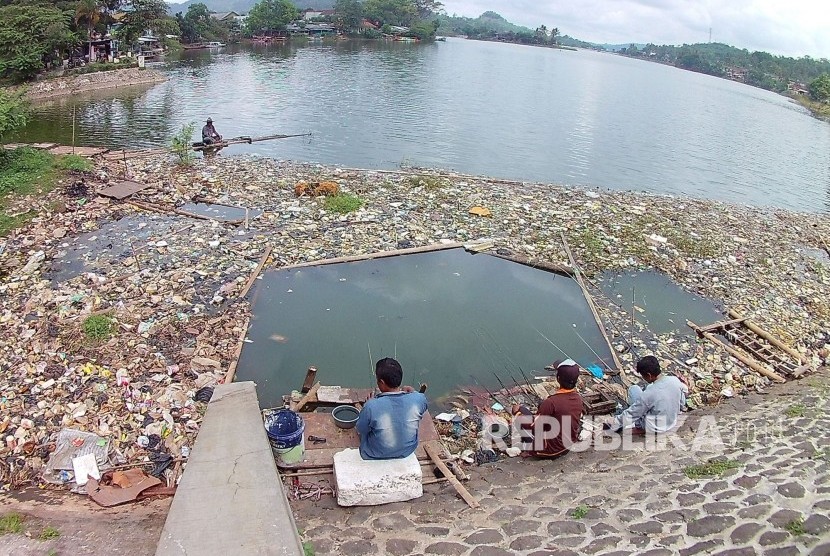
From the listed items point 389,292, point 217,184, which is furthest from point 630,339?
point 217,184

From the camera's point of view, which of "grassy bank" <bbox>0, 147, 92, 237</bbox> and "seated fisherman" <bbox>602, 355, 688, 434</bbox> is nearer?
"seated fisherman" <bbox>602, 355, 688, 434</bbox>

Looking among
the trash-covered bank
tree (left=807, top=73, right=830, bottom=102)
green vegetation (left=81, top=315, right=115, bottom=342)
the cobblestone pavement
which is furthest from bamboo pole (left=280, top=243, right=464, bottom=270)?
tree (left=807, top=73, right=830, bottom=102)

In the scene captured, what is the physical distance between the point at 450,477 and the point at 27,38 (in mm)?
38198

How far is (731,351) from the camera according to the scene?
8102mm

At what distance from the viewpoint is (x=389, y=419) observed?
15.3 feet

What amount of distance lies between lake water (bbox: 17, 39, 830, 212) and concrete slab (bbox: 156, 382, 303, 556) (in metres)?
15.1

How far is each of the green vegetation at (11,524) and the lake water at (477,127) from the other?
15.7 meters

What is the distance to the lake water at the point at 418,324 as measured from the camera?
7.52 m

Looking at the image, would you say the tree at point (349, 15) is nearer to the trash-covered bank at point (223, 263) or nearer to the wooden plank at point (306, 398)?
the trash-covered bank at point (223, 263)

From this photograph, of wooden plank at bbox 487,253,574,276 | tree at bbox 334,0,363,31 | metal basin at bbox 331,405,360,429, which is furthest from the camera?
tree at bbox 334,0,363,31

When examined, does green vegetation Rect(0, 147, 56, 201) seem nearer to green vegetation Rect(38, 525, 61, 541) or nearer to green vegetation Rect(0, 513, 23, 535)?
green vegetation Rect(0, 513, 23, 535)

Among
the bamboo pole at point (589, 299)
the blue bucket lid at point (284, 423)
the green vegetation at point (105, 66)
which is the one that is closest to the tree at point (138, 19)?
the green vegetation at point (105, 66)

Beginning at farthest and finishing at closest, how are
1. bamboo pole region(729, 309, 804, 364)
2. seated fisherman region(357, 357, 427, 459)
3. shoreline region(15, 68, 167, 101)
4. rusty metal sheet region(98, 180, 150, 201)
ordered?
shoreline region(15, 68, 167, 101), rusty metal sheet region(98, 180, 150, 201), bamboo pole region(729, 309, 804, 364), seated fisherman region(357, 357, 427, 459)

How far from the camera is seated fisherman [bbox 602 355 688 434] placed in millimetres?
5668
